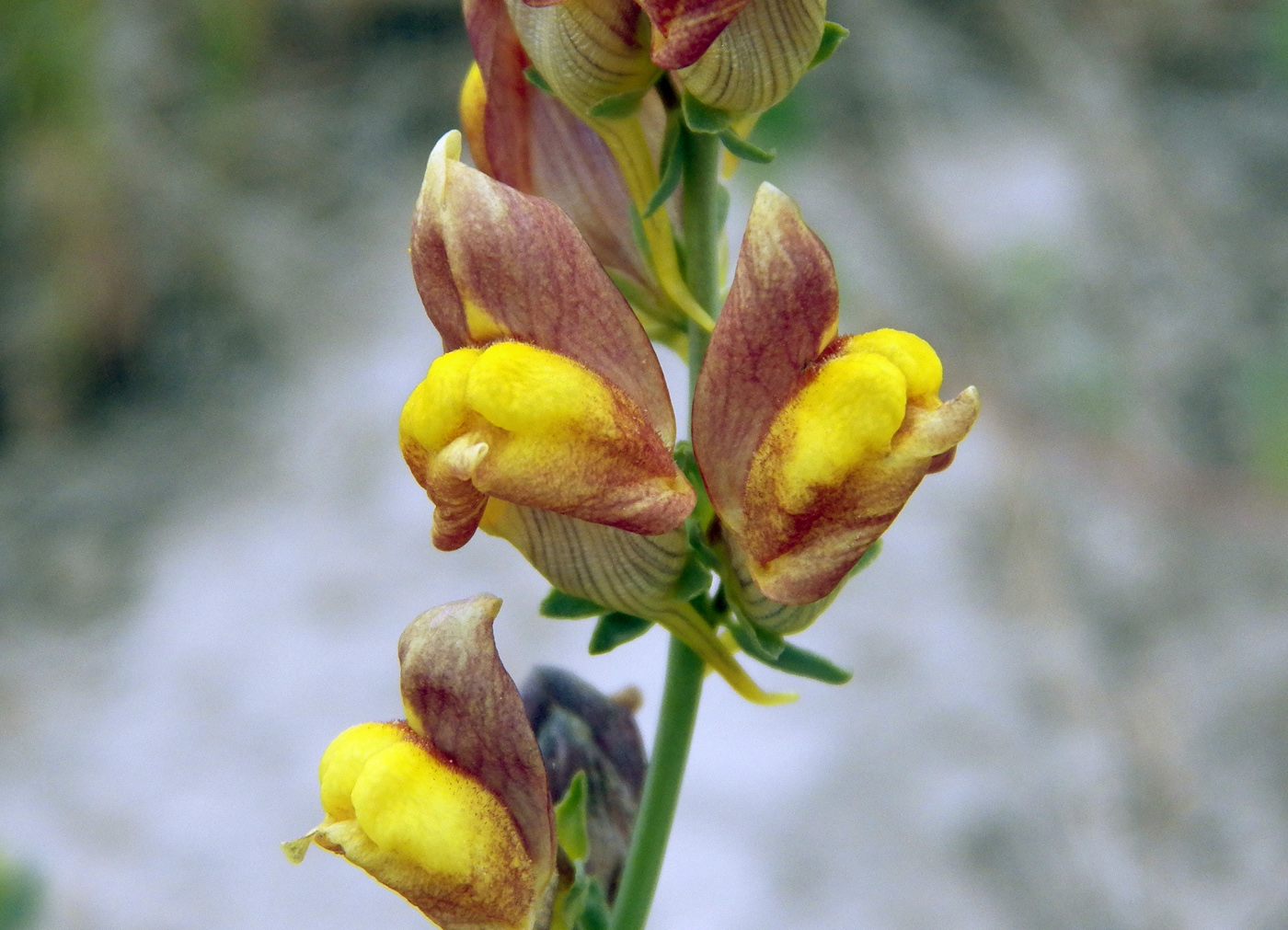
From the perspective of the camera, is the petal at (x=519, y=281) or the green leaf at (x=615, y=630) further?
the green leaf at (x=615, y=630)

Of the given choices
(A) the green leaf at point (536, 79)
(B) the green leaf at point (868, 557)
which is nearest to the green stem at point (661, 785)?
(B) the green leaf at point (868, 557)

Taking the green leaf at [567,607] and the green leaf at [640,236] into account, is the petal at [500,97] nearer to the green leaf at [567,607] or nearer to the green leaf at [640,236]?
the green leaf at [640,236]

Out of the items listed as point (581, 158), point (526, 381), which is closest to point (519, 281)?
point (526, 381)

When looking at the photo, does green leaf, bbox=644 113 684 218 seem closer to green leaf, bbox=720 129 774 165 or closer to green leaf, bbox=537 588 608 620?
green leaf, bbox=720 129 774 165

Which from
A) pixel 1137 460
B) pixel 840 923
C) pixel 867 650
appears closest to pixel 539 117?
pixel 840 923

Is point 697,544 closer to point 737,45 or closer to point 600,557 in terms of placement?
point 600,557

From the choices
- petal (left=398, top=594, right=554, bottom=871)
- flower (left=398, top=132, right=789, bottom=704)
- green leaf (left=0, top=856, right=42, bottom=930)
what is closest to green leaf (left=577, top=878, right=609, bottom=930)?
petal (left=398, top=594, right=554, bottom=871)
